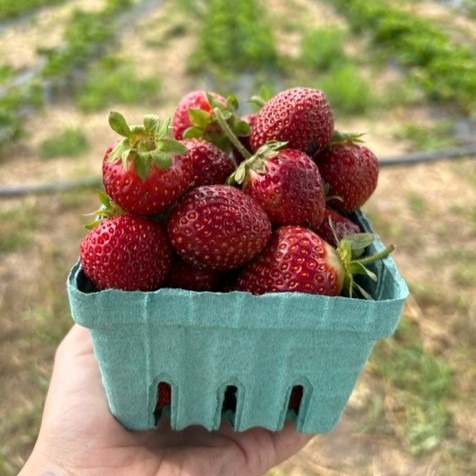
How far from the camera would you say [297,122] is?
1063 millimetres

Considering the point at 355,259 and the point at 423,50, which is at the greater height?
the point at 355,259

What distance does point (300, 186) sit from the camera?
0.97 metres

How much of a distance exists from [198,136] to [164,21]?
5.36 meters

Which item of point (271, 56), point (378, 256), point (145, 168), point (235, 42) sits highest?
point (145, 168)

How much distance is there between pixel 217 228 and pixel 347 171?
0.96 ft

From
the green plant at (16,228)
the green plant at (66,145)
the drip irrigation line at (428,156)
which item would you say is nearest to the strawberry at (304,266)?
the green plant at (16,228)

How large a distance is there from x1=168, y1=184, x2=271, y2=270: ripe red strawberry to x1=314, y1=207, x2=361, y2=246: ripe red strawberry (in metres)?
0.12

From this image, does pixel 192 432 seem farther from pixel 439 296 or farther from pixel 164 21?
pixel 164 21

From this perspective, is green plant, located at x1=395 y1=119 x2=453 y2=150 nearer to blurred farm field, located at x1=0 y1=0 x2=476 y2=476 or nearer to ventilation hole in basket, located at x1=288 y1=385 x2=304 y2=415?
blurred farm field, located at x1=0 y1=0 x2=476 y2=476

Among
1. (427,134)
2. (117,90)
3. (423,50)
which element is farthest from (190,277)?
(423,50)

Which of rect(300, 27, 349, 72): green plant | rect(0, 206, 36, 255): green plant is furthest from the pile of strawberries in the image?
rect(300, 27, 349, 72): green plant

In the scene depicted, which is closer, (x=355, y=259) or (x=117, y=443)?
(x=355, y=259)

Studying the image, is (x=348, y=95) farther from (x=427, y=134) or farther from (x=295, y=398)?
(x=295, y=398)

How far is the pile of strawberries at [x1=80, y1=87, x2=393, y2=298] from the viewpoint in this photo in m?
0.91
